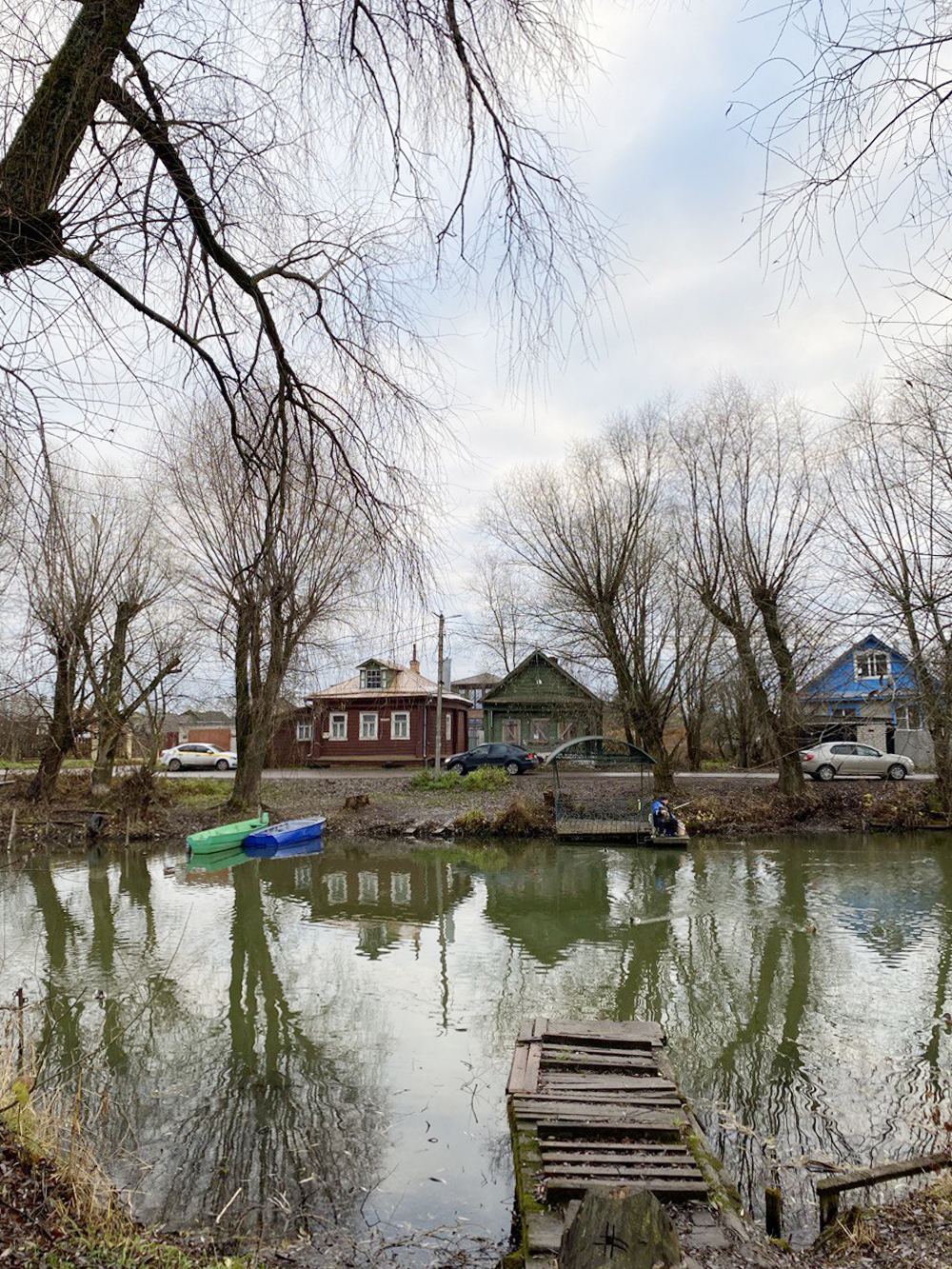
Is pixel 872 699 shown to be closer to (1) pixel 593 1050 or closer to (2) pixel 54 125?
(1) pixel 593 1050

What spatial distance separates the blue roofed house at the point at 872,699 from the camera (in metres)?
8.54

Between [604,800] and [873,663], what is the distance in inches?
544

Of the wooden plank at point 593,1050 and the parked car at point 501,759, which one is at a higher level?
the parked car at point 501,759

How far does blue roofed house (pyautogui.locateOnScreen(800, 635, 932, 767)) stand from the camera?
8.54m

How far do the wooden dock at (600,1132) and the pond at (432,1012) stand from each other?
18.6 inches

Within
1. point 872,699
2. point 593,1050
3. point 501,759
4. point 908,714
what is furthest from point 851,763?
point 593,1050

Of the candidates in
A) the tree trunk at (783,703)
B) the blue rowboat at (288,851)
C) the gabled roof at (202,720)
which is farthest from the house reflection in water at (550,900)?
the gabled roof at (202,720)

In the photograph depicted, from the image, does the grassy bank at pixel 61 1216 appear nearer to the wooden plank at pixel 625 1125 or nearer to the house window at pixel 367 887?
the wooden plank at pixel 625 1125

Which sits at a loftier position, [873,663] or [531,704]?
[531,704]

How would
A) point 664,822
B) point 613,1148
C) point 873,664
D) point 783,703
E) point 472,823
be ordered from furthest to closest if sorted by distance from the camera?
point 472,823 → point 783,703 → point 664,822 → point 873,664 → point 613,1148

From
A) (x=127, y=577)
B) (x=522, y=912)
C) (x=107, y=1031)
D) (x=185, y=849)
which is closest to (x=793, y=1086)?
(x=107, y=1031)

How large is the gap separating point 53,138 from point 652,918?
12.3 m

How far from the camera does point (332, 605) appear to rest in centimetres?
564

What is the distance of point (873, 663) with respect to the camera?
10.1m
